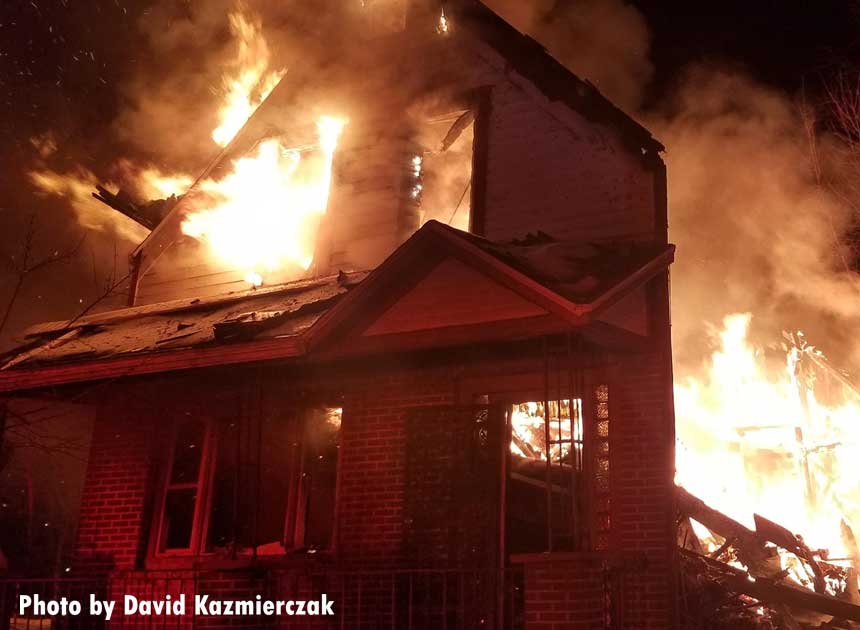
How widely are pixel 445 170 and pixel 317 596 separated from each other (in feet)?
17.8

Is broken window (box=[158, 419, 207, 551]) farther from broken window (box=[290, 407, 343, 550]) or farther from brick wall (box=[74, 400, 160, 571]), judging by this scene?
broken window (box=[290, 407, 343, 550])

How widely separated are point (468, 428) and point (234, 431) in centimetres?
294

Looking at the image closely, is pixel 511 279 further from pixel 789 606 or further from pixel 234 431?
pixel 789 606

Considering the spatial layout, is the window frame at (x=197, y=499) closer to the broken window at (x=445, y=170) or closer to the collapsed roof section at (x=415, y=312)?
the collapsed roof section at (x=415, y=312)

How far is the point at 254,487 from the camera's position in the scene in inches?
345

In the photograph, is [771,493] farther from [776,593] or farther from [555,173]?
[555,173]

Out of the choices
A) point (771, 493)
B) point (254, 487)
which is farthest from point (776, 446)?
point (254, 487)

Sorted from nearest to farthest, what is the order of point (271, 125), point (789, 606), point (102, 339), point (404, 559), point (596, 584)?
point (596, 584) < point (404, 559) < point (789, 606) < point (102, 339) < point (271, 125)

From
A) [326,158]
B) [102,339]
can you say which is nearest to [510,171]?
[326,158]

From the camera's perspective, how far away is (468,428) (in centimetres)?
802

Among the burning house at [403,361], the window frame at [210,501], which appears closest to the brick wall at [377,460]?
the burning house at [403,361]

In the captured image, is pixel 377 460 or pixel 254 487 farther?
pixel 254 487

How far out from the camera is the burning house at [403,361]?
7.10 meters

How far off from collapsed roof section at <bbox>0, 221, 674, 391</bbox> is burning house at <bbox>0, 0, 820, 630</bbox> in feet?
0.09
